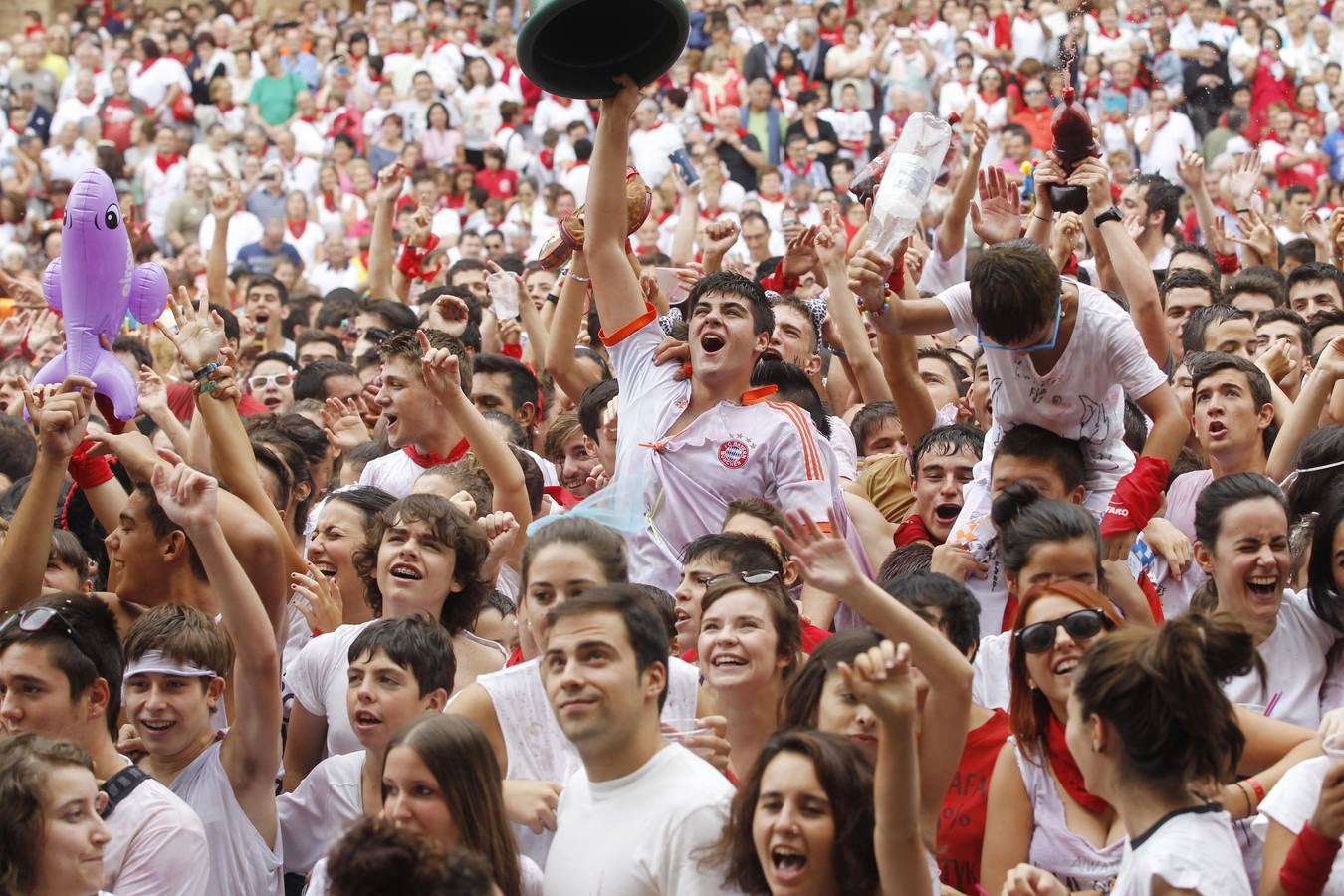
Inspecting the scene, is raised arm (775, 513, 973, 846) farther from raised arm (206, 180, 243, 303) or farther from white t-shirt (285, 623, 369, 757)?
raised arm (206, 180, 243, 303)

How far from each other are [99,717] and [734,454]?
6.55 feet

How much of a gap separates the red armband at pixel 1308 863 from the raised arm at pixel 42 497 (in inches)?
128

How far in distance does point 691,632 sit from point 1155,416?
1555 millimetres

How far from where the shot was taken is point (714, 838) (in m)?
3.56

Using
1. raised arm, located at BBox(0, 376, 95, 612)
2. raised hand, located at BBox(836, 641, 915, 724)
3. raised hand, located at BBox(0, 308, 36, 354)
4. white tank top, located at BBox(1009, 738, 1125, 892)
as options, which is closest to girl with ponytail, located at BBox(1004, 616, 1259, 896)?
raised hand, located at BBox(836, 641, 915, 724)

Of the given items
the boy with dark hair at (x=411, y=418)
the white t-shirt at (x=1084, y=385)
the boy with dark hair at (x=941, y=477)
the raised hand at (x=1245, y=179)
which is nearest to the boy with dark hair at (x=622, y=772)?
the white t-shirt at (x=1084, y=385)

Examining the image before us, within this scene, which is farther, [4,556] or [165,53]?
[165,53]

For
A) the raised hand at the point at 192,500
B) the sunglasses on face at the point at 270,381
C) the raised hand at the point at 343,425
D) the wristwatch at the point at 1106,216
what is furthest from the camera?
the sunglasses on face at the point at 270,381

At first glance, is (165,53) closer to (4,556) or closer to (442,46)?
(442,46)

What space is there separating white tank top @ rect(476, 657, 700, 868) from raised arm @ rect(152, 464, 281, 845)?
644 millimetres

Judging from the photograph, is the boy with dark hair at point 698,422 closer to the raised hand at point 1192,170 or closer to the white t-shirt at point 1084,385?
the white t-shirt at point 1084,385

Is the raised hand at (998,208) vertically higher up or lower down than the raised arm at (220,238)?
lower down

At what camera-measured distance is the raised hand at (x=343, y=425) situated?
301 inches

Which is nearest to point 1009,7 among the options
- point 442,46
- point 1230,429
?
point 442,46
